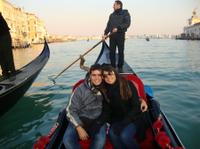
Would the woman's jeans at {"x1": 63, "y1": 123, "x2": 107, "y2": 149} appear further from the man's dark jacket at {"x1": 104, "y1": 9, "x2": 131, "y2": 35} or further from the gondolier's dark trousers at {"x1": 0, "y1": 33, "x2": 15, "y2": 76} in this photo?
the gondolier's dark trousers at {"x1": 0, "y1": 33, "x2": 15, "y2": 76}

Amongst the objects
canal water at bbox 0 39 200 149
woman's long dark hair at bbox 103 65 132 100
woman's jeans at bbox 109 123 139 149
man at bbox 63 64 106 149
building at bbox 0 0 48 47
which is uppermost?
building at bbox 0 0 48 47

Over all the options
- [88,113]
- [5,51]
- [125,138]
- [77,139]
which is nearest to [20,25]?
[5,51]

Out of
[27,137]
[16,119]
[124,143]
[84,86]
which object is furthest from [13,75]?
[124,143]

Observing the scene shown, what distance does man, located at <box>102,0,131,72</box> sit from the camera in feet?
16.4

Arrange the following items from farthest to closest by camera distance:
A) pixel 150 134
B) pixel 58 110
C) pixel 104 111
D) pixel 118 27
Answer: pixel 58 110 → pixel 118 27 → pixel 150 134 → pixel 104 111

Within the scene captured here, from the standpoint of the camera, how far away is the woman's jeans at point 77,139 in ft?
8.03

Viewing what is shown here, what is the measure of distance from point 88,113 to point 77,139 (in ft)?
0.88

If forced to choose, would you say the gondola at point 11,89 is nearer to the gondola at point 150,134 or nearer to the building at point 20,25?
the gondola at point 150,134

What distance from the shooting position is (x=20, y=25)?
51.6 m

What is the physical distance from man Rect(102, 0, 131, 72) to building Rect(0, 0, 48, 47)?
35.6 meters

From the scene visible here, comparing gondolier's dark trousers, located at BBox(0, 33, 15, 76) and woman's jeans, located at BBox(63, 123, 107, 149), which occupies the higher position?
gondolier's dark trousers, located at BBox(0, 33, 15, 76)

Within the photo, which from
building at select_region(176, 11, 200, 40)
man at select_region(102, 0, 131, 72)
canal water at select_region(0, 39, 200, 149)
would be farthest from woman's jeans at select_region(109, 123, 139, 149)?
building at select_region(176, 11, 200, 40)

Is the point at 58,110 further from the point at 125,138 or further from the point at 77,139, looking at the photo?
the point at 125,138

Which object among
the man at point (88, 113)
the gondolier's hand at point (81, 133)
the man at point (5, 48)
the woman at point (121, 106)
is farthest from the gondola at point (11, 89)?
the woman at point (121, 106)
